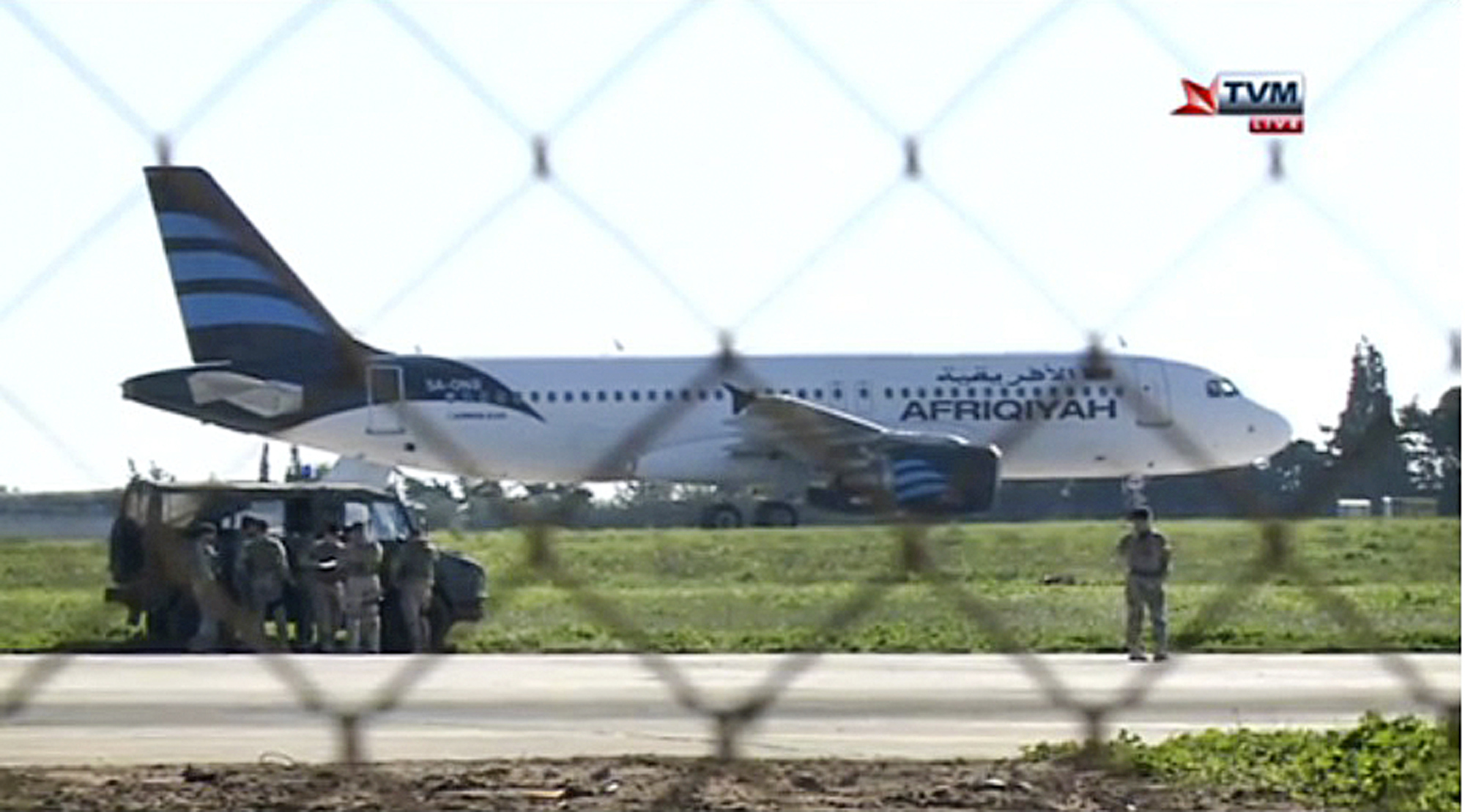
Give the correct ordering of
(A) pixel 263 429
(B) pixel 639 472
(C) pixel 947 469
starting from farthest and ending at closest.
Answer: (A) pixel 263 429 → (C) pixel 947 469 → (B) pixel 639 472

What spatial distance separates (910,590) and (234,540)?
2906mm

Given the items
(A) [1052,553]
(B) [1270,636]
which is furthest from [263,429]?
(B) [1270,636]

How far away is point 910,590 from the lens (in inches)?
456

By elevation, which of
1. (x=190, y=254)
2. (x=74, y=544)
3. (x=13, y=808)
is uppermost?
(x=190, y=254)

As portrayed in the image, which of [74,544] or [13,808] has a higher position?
[74,544]

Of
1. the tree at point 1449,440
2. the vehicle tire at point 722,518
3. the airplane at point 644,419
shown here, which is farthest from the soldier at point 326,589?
the tree at point 1449,440

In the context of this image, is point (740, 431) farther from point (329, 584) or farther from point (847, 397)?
point (329, 584)

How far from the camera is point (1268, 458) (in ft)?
16.6

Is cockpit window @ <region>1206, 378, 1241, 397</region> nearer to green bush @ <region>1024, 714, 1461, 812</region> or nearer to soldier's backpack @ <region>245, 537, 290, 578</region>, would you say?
green bush @ <region>1024, 714, 1461, 812</region>

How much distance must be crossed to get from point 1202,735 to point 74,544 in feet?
7.86

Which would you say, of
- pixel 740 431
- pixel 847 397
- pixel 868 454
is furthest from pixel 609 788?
pixel 847 397

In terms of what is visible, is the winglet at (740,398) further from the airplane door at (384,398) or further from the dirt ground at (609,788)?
the dirt ground at (609,788)

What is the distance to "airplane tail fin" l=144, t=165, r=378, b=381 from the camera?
4191mm

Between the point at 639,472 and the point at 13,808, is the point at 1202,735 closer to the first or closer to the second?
the point at 639,472
